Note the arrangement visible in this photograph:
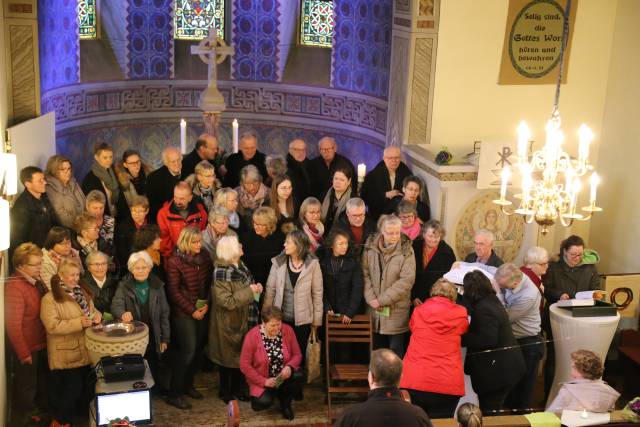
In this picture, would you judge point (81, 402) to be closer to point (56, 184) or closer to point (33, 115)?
point (56, 184)

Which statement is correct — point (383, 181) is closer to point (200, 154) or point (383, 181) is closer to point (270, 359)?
point (200, 154)

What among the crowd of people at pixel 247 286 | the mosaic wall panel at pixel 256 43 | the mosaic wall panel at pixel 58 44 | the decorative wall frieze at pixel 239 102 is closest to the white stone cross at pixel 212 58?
the mosaic wall panel at pixel 58 44

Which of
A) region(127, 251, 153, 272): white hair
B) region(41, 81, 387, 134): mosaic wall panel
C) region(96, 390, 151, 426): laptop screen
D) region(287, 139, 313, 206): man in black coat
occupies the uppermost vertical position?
region(41, 81, 387, 134): mosaic wall panel

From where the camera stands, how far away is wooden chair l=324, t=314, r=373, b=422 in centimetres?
770

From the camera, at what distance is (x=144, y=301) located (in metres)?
7.27

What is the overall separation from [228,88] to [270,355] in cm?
681

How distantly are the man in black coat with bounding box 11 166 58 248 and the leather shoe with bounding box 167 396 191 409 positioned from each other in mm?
1613

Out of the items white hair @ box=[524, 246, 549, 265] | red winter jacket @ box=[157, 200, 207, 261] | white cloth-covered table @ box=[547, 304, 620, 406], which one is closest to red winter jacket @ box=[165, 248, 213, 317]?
red winter jacket @ box=[157, 200, 207, 261]

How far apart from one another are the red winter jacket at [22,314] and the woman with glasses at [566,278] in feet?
13.5

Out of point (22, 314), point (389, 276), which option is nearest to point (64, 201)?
point (22, 314)

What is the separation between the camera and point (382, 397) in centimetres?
507

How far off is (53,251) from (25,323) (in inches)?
22.4

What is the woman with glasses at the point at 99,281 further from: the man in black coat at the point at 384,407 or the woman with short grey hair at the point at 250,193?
the man in black coat at the point at 384,407

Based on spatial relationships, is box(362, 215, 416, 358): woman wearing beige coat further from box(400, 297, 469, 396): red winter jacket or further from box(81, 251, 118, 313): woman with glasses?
box(81, 251, 118, 313): woman with glasses
